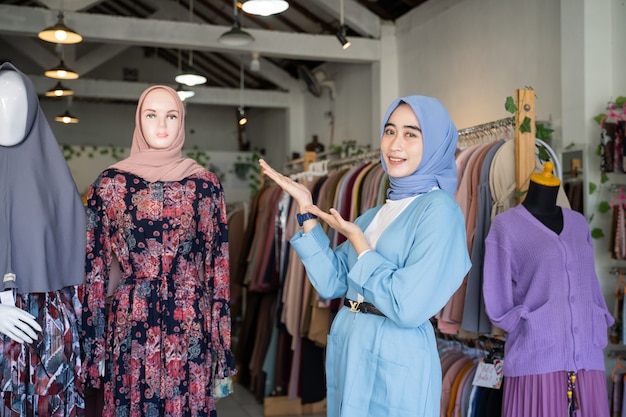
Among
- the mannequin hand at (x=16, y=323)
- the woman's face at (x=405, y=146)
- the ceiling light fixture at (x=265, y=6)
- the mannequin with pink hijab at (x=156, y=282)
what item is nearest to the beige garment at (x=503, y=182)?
the woman's face at (x=405, y=146)

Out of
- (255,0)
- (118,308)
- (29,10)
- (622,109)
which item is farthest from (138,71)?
(118,308)

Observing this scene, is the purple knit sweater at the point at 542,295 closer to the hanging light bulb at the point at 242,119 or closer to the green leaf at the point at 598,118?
the green leaf at the point at 598,118

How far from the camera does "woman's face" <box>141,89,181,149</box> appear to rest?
2.44 m

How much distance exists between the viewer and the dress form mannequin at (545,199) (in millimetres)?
2834

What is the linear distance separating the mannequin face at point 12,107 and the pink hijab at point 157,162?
0.37 meters

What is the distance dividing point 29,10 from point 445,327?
19.6 ft

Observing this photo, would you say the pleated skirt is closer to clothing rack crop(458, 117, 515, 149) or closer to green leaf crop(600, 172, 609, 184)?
clothing rack crop(458, 117, 515, 149)

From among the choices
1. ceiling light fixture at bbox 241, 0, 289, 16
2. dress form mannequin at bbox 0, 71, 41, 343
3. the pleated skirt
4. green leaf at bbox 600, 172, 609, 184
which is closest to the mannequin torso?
the pleated skirt

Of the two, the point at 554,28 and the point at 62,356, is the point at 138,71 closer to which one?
the point at 554,28

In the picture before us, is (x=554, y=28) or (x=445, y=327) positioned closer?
(x=445, y=327)

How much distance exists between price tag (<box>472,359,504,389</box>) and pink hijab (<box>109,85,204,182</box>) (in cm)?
159

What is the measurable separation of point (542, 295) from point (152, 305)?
4.93 feet

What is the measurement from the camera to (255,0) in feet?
16.2

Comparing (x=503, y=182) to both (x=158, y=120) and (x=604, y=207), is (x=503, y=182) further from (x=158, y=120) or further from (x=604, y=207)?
(x=158, y=120)
